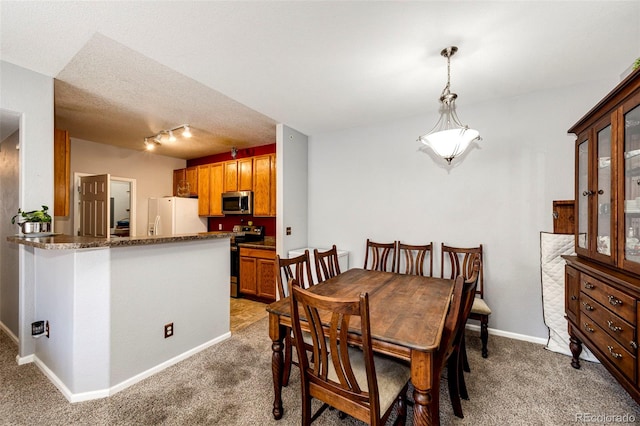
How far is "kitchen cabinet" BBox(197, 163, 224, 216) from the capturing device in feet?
16.4

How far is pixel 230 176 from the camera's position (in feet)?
15.9

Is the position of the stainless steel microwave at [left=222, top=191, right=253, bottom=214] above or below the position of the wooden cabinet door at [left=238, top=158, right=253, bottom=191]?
below

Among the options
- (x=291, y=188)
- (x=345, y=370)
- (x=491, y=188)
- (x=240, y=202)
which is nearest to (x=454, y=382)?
(x=345, y=370)

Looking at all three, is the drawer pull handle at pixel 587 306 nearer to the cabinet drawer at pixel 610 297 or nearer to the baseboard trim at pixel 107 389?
the cabinet drawer at pixel 610 297

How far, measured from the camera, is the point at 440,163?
314 cm

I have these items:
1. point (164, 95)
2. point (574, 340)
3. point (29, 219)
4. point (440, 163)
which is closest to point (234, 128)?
point (164, 95)

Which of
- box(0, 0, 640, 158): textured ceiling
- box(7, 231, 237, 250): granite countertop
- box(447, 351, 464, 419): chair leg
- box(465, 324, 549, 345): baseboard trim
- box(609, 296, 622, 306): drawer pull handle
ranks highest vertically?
box(0, 0, 640, 158): textured ceiling

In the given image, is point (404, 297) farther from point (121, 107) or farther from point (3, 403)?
point (121, 107)

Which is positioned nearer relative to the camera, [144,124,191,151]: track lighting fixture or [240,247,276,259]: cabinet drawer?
Answer: [144,124,191,151]: track lighting fixture

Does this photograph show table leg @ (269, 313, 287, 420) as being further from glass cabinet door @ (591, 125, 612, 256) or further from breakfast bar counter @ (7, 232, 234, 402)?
glass cabinet door @ (591, 125, 612, 256)

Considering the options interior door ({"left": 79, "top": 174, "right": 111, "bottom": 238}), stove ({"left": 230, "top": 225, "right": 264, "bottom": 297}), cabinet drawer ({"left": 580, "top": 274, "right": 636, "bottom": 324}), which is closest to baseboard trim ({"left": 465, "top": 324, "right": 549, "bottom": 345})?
cabinet drawer ({"left": 580, "top": 274, "right": 636, "bottom": 324})

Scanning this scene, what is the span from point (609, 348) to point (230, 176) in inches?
194

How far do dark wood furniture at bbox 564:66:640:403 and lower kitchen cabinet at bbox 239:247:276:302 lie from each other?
3.29 m

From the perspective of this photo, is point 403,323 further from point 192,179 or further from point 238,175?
point 192,179
